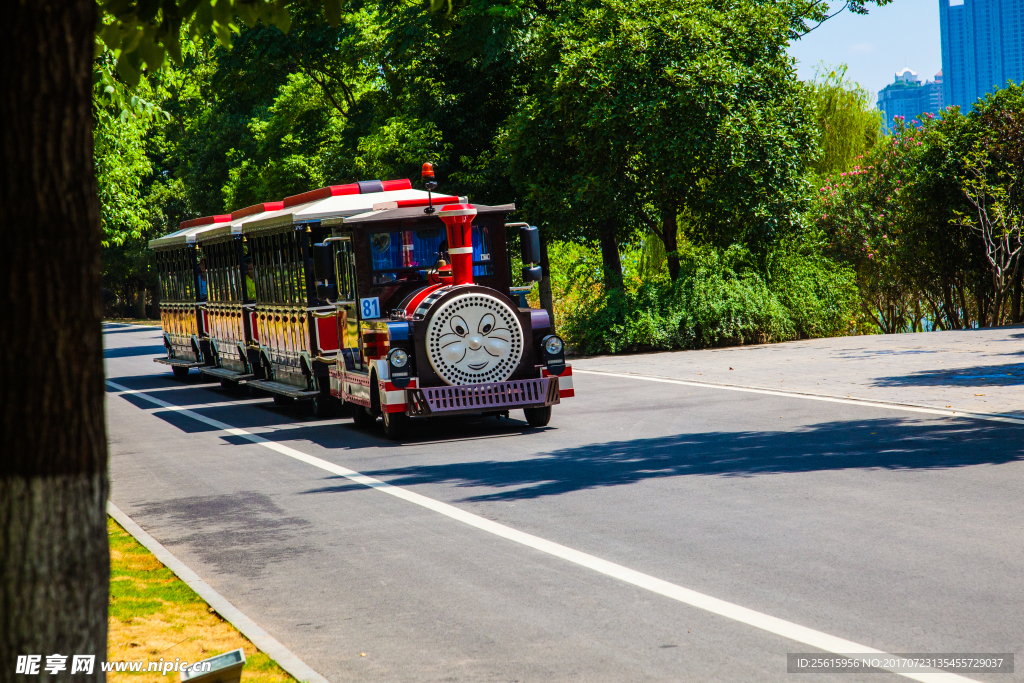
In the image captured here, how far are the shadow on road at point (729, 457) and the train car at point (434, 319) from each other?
1.84 m

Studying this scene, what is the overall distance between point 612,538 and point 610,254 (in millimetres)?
20963

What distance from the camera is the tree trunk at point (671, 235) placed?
85.7 ft

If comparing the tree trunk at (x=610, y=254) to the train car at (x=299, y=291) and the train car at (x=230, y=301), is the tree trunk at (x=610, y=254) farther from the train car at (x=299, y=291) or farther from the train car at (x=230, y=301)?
the train car at (x=299, y=291)

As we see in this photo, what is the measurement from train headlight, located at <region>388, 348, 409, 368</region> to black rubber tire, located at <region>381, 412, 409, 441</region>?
27.0 inches

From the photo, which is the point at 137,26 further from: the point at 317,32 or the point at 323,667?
the point at 317,32

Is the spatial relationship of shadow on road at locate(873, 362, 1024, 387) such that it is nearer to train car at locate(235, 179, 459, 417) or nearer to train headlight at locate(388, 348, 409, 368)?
train car at locate(235, 179, 459, 417)

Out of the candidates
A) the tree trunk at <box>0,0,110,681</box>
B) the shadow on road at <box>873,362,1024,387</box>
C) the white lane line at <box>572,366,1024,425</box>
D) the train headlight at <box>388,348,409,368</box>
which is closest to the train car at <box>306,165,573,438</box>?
the train headlight at <box>388,348,409,368</box>

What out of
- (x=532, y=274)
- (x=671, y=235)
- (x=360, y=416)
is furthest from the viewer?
(x=671, y=235)

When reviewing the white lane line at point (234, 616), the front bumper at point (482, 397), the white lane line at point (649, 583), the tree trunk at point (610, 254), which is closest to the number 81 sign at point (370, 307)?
the front bumper at point (482, 397)

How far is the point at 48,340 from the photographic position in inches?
111

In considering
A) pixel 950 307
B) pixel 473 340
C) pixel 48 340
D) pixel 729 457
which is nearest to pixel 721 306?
pixel 950 307

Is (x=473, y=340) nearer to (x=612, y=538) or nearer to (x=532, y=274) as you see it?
(x=532, y=274)

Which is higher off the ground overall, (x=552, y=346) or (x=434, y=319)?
(x=434, y=319)

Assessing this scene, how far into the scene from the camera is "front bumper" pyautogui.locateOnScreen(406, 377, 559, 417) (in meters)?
12.9
